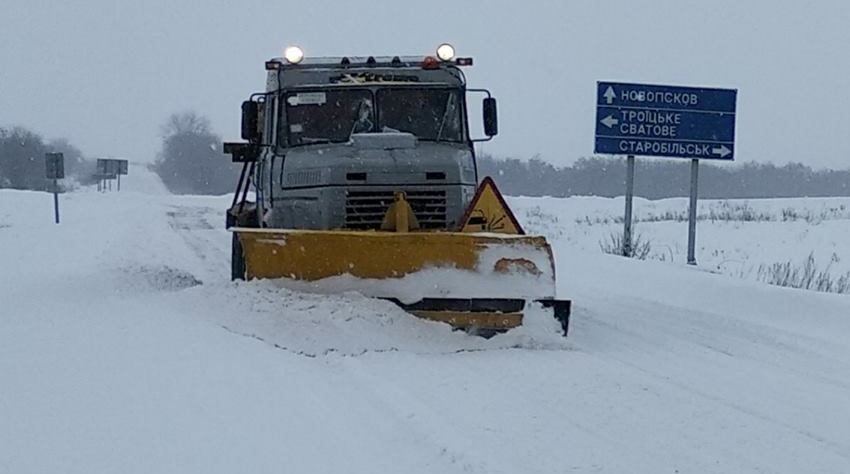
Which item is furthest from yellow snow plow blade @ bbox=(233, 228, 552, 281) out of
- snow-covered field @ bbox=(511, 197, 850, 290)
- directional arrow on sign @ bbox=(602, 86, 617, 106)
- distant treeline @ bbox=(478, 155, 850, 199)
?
distant treeline @ bbox=(478, 155, 850, 199)

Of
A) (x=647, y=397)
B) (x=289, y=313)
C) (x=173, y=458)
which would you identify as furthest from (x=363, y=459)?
(x=289, y=313)

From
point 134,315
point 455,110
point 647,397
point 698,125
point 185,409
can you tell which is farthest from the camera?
point 698,125

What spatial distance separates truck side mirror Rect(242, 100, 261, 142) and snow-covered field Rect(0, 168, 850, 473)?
1.63 metres

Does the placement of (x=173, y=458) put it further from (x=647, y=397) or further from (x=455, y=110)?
(x=455, y=110)

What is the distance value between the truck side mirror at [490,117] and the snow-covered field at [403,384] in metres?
1.87

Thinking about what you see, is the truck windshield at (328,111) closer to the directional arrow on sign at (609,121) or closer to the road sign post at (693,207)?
the directional arrow on sign at (609,121)

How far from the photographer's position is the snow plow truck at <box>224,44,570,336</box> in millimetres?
7039

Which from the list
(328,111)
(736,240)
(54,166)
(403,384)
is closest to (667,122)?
(328,111)

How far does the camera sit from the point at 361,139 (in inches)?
336

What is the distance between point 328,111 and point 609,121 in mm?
5959

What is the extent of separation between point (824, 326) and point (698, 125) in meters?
5.35

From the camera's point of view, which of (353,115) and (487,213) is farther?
(353,115)

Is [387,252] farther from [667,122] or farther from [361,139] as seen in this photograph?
[667,122]

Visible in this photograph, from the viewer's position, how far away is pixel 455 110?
9.12 meters
